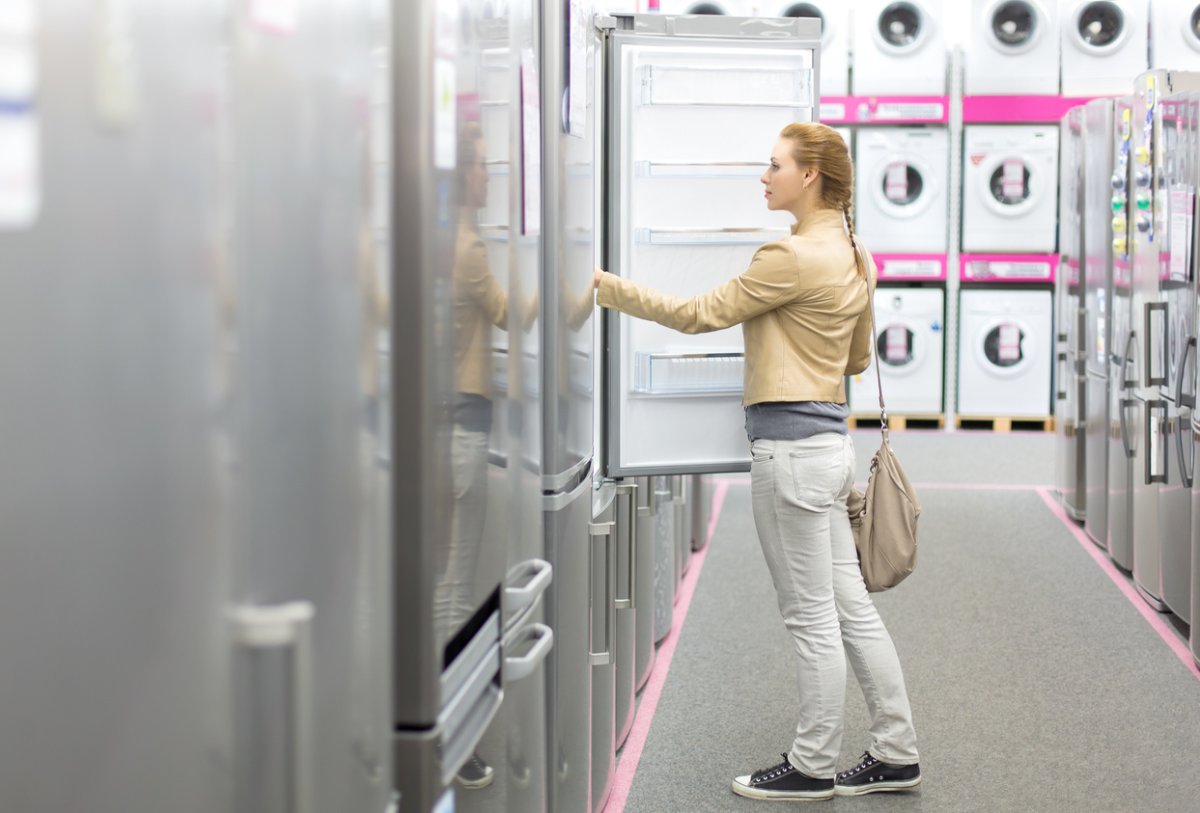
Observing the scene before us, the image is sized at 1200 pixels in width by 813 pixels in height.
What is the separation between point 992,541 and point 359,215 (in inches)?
210

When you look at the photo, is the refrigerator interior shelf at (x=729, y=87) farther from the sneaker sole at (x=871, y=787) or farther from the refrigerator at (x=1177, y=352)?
the sneaker sole at (x=871, y=787)

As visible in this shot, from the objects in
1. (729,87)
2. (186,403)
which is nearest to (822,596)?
(729,87)

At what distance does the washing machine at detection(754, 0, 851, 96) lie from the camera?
9.73 meters

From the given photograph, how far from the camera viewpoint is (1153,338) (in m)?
4.93

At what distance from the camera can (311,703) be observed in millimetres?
1245

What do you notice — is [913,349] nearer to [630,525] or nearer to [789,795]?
[630,525]

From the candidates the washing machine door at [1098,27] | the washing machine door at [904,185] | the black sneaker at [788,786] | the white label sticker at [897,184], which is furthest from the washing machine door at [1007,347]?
the black sneaker at [788,786]

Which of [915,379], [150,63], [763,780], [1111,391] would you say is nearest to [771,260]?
[763,780]

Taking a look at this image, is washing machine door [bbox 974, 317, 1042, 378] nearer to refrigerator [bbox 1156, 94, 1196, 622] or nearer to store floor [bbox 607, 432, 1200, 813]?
store floor [bbox 607, 432, 1200, 813]

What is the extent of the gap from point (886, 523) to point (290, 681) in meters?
2.42

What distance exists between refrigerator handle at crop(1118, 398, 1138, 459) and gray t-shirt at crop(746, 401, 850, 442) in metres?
2.57

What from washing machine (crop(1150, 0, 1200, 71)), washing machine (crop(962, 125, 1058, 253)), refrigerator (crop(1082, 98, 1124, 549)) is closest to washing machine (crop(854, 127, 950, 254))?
washing machine (crop(962, 125, 1058, 253))

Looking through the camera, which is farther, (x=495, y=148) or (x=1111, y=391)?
(x=1111, y=391)

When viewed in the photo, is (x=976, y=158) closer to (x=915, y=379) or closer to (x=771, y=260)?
(x=915, y=379)
